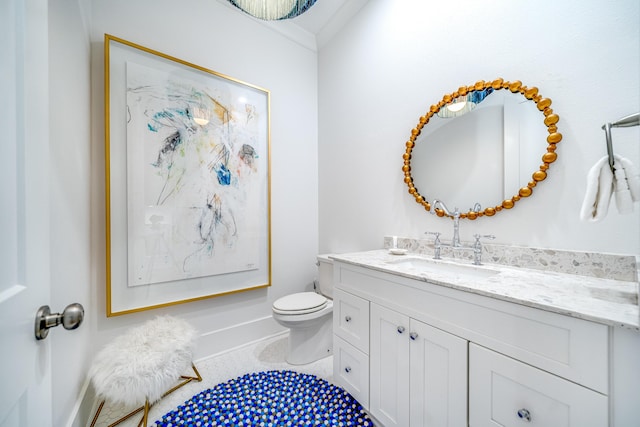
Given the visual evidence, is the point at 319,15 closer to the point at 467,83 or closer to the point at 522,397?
the point at 467,83

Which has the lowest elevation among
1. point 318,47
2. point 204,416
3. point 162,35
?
point 204,416

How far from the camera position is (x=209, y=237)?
1906mm

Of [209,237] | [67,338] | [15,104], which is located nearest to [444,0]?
[15,104]

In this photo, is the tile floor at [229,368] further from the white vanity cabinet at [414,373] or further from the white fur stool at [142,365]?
the white vanity cabinet at [414,373]

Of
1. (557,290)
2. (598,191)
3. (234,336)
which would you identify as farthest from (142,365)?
(598,191)

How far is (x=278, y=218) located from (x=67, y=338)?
1.52m

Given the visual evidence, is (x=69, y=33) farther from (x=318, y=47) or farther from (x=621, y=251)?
(x=621, y=251)

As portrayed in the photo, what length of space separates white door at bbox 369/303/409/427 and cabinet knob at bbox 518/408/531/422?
1.37ft

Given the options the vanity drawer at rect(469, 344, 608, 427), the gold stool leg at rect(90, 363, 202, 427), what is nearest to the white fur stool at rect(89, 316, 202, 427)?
the gold stool leg at rect(90, 363, 202, 427)

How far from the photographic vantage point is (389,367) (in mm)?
1213

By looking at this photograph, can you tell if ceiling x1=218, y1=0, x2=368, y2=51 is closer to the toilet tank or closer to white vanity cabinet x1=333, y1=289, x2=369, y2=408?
the toilet tank

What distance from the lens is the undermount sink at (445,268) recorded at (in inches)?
49.2

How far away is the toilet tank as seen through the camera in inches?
82.7

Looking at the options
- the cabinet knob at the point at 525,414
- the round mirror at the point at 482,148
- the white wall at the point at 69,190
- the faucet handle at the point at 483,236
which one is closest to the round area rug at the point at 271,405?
the white wall at the point at 69,190
